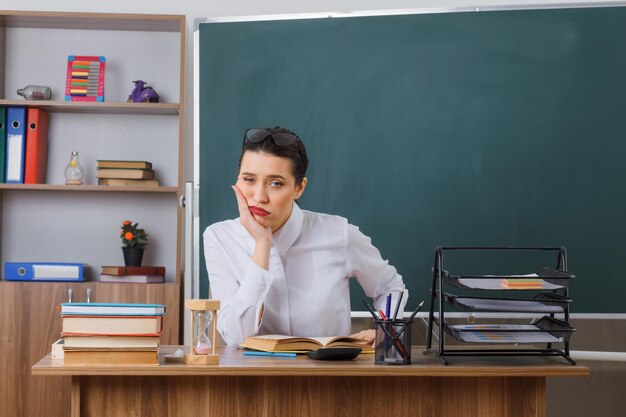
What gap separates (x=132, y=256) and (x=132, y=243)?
6cm

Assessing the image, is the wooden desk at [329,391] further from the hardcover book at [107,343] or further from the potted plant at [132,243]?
the potted plant at [132,243]

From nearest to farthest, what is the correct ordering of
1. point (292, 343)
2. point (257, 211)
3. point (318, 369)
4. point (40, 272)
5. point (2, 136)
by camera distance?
1. point (318, 369)
2. point (292, 343)
3. point (257, 211)
4. point (40, 272)
5. point (2, 136)

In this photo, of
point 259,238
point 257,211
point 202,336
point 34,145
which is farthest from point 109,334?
point 34,145

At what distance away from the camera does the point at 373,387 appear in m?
2.08

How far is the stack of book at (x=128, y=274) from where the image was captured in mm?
3771

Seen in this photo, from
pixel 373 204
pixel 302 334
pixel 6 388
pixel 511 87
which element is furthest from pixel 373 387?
pixel 6 388

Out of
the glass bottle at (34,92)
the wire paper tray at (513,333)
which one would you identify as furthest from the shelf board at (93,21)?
the wire paper tray at (513,333)

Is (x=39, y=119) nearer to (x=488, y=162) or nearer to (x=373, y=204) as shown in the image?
(x=373, y=204)

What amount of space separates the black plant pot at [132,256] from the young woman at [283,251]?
1.20m

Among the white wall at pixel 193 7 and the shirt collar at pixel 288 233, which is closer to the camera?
the shirt collar at pixel 288 233

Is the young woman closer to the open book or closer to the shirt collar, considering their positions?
the shirt collar

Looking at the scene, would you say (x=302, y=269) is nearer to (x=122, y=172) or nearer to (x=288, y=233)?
(x=288, y=233)

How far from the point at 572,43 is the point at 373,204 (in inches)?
44.3

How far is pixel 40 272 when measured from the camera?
3766mm
